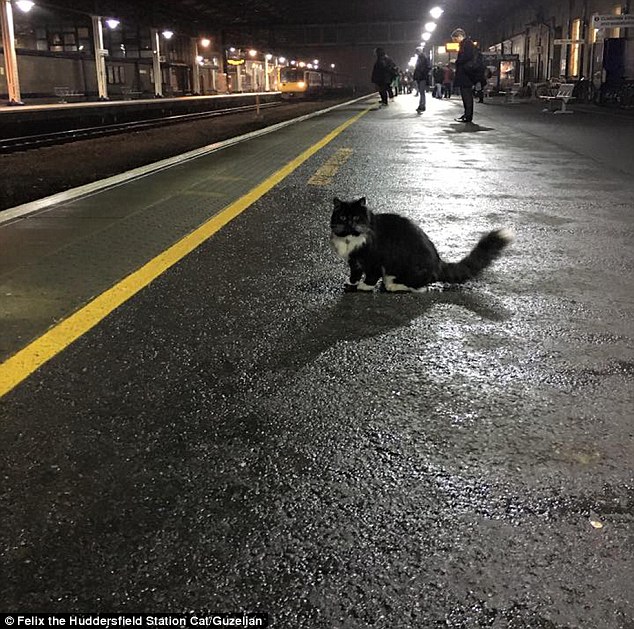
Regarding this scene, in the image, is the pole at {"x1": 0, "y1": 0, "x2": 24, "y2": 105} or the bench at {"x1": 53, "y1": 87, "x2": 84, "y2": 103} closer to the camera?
the pole at {"x1": 0, "y1": 0, "x2": 24, "y2": 105}

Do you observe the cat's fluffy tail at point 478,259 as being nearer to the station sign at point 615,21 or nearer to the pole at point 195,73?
the station sign at point 615,21

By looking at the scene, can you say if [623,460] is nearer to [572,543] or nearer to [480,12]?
[572,543]

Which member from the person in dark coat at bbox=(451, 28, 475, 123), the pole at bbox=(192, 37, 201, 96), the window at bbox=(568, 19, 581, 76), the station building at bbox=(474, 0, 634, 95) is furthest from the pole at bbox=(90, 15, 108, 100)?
the window at bbox=(568, 19, 581, 76)

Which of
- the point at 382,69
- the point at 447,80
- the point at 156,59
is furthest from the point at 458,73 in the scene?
the point at 156,59

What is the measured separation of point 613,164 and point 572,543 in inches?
393

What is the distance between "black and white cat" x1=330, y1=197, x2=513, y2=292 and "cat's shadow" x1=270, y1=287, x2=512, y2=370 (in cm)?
10

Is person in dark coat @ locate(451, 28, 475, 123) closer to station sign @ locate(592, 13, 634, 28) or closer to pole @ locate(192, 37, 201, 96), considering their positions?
station sign @ locate(592, 13, 634, 28)

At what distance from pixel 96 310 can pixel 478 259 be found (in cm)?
235

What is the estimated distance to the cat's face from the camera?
4.08 meters

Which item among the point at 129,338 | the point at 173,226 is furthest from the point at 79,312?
the point at 173,226

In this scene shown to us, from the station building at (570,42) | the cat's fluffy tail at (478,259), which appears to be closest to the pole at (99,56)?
the station building at (570,42)

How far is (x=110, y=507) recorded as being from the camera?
2227mm

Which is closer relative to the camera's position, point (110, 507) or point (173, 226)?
point (110, 507)

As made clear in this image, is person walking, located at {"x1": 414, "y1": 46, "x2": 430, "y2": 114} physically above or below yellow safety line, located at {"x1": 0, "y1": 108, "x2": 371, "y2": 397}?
above
